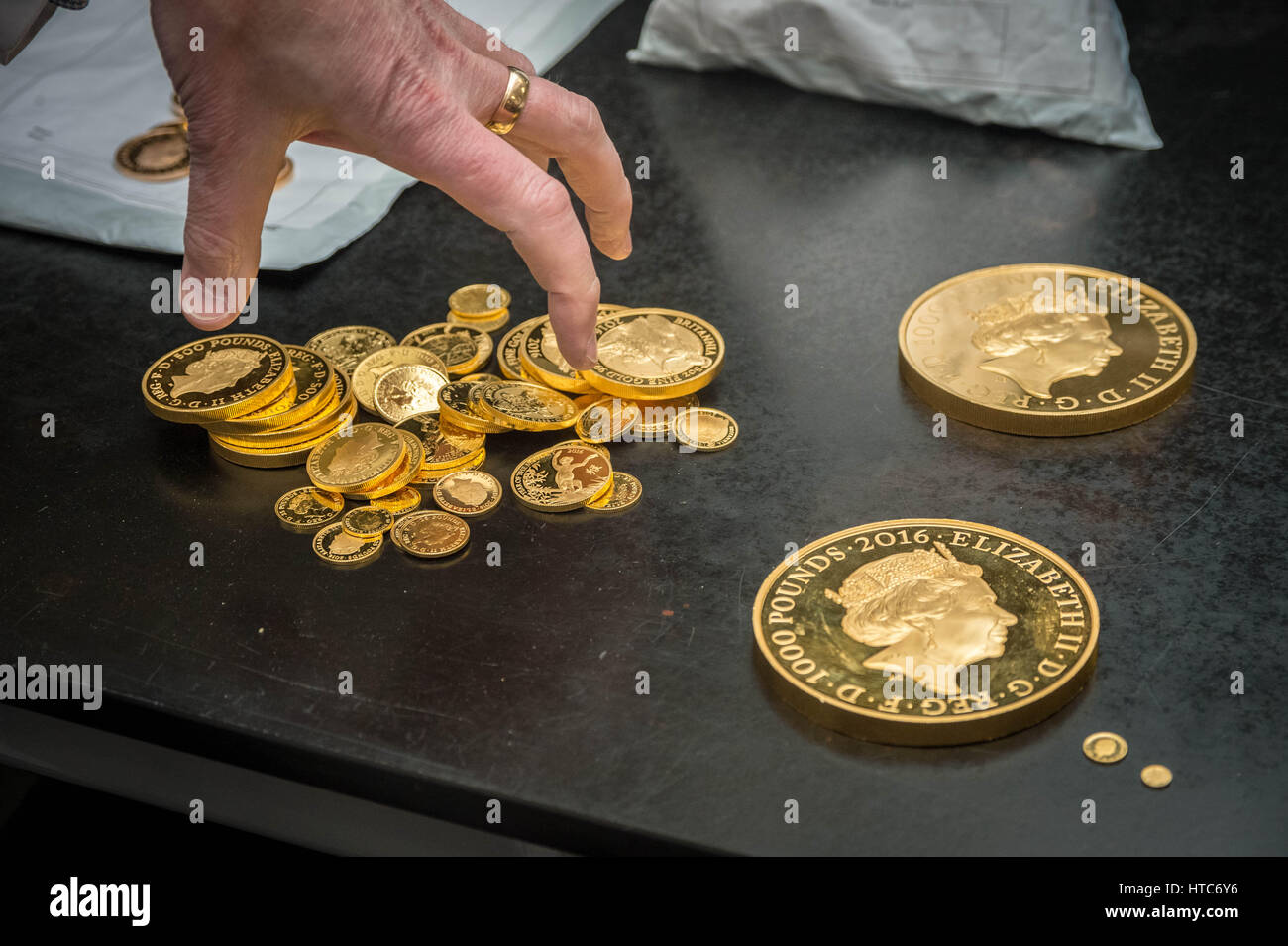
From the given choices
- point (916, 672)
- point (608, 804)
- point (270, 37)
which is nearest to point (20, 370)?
point (270, 37)

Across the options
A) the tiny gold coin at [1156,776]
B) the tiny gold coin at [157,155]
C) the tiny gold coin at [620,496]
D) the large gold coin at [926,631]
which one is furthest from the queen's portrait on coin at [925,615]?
the tiny gold coin at [157,155]

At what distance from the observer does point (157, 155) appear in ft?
6.05

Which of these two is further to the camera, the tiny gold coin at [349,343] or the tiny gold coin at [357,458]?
the tiny gold coin at [349,343]

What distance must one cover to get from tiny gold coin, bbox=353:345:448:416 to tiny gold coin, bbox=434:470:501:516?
0.15 meters

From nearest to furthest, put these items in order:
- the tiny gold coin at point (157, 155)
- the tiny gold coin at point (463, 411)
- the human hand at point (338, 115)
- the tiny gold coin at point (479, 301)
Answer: the human hand at point (338, 115) < the tiny gold coin at point (463, 411) < the tiny gold coin at point (479, 301) < the tiny gold coin at point (157, 155)

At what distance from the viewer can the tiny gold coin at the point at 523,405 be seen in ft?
4.04

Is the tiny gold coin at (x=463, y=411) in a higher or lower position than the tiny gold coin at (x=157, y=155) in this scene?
lower

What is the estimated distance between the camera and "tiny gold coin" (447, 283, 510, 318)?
148 centimetres

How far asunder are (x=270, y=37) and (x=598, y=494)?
0.46 metres

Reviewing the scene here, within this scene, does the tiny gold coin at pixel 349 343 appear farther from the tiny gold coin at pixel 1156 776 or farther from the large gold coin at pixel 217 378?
the tiny gold coin at pixel 1156 776

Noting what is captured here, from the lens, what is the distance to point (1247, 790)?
0.89m

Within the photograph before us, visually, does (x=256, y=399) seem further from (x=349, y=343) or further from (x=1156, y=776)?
(x=1156, y=776)

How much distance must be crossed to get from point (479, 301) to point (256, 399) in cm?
33

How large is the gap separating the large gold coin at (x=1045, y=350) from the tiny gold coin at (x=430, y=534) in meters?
0.47
